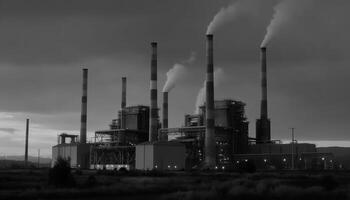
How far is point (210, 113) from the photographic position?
93125 mm

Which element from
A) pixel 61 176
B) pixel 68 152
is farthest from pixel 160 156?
pixel 61 176

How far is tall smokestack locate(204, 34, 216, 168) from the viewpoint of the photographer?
92812 millimetres

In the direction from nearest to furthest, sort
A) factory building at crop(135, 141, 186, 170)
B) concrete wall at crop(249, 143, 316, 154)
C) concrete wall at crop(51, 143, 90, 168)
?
factory building at crop(135, 141, 186, 170) < concrete wall at crop(249, 143, 316, 154) < concrete wall at crop(51, 143, 90, 168)

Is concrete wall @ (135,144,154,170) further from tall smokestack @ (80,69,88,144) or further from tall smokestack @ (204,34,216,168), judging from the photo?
tall smokestack @ (80,69,88,144)

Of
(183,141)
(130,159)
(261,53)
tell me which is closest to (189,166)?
(183,141)

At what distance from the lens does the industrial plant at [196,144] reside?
95688mm

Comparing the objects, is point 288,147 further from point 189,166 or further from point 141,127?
point 141,127

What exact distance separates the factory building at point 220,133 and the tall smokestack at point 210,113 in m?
7.81

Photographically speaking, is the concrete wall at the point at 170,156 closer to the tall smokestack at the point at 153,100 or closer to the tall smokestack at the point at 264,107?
the tall smokestack at the point at 153,100

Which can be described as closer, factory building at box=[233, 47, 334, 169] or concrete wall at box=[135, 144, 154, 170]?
concrete wall at box=[135, 144, 154, 170]

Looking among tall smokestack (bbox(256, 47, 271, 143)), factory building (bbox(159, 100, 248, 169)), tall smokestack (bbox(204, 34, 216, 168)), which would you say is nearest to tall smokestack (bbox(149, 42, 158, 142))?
factory building (bbox(159, 100, 248, 169))

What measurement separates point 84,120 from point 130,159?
1641 centimetres

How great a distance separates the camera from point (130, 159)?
4240 inches

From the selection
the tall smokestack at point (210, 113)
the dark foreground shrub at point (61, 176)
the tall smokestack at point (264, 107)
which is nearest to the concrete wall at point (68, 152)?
the tall smokestack at point (210, 113)
